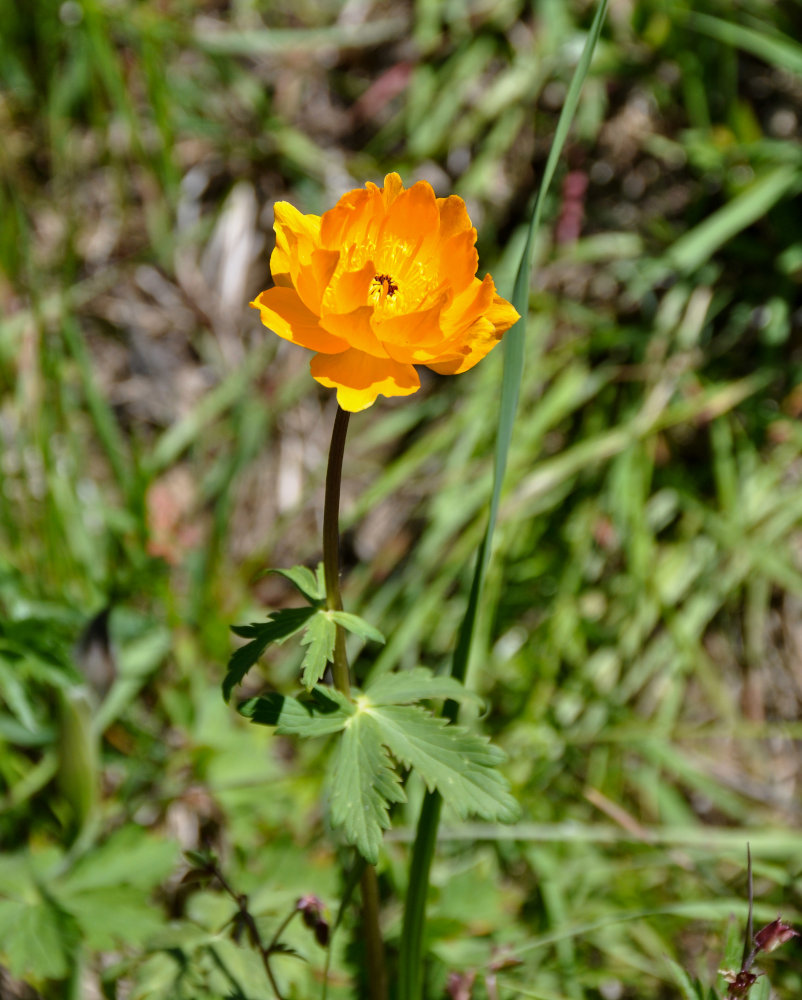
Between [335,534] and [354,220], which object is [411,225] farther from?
[335,534]

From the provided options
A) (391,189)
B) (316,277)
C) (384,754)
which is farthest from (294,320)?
(384,754)

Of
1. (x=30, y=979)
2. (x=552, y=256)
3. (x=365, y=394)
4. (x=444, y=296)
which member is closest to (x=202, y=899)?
(x=30, y=979)

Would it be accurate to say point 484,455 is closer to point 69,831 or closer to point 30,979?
point 69,831

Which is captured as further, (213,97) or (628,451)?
(213,97)

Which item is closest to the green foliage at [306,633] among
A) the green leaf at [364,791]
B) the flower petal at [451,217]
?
the green leaf at [364,791]

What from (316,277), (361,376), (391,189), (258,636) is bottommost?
(258,636)
